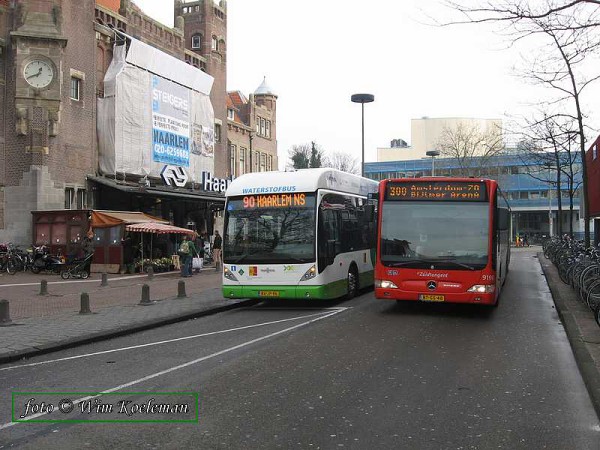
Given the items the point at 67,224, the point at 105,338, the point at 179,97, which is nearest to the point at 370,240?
the point at 105,338

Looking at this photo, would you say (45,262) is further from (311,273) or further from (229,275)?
(311,273)

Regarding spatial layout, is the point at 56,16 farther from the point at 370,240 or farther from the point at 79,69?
the point at 370,240

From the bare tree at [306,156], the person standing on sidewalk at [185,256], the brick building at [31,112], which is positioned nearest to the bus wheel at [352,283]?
the person standing on sidewalk at [185,256]

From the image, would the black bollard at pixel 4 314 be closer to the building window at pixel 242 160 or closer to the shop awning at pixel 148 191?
the shop awning at pixel 148 191

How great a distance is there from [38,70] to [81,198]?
598 centimetres

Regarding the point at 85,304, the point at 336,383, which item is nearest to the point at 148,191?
the point at 85,304

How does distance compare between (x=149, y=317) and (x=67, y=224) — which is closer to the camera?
(x=149, y=317)

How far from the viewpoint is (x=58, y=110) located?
25984mm

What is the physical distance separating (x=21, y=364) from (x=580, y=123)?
53.0ft

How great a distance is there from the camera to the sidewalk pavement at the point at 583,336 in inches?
260

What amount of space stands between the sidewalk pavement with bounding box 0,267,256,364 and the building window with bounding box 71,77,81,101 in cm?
1025

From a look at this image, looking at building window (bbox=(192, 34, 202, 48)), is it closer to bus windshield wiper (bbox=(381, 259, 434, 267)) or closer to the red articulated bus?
the red articulated bus

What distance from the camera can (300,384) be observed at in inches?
258

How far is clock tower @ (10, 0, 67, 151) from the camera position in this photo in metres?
25.3
